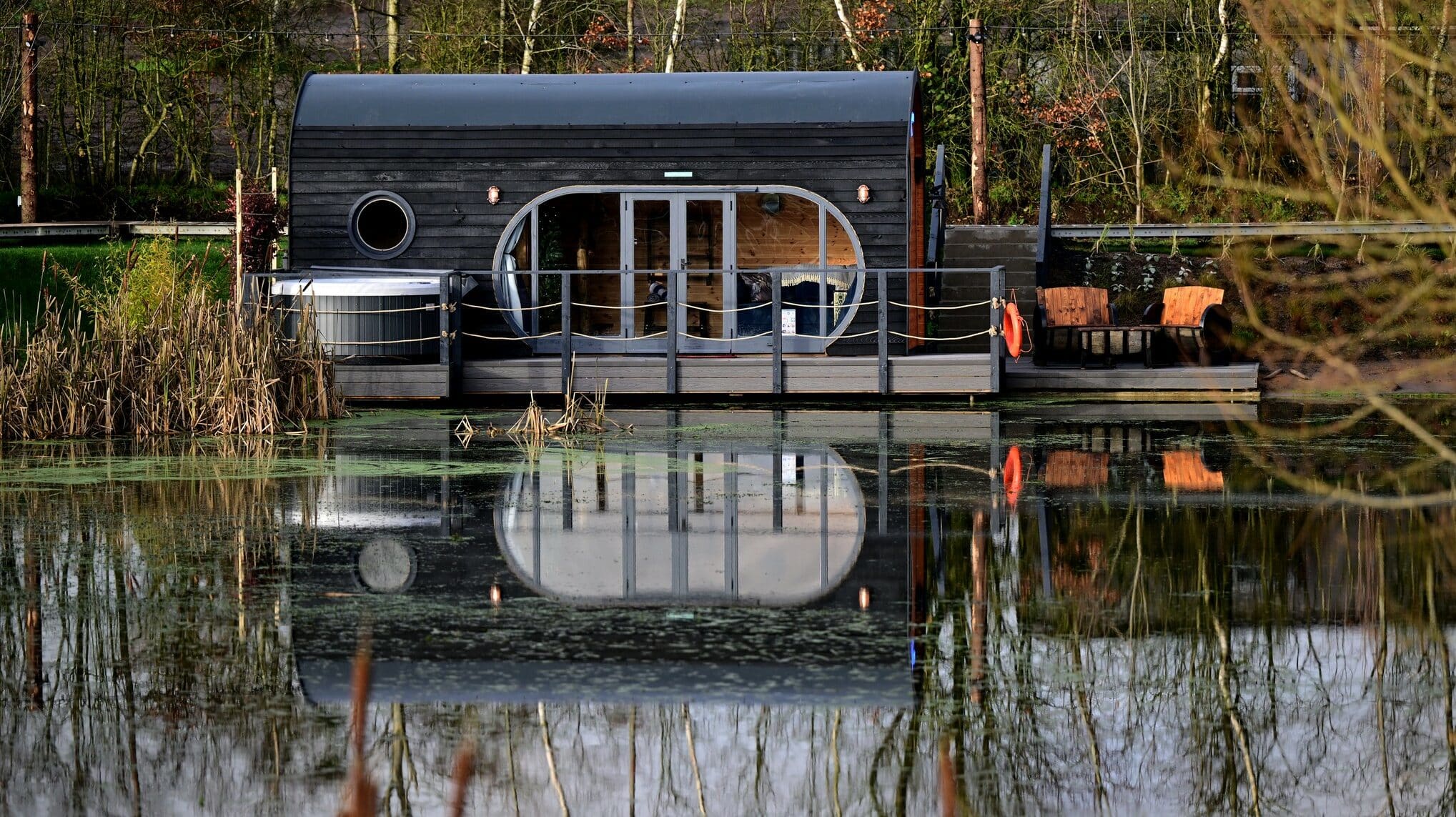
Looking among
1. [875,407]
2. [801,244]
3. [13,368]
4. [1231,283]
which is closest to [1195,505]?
[875,407]

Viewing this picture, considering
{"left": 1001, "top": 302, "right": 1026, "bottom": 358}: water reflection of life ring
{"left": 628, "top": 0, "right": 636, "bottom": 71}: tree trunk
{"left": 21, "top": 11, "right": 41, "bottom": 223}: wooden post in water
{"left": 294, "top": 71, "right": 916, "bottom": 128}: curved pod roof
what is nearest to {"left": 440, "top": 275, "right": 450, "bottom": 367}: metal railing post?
{"left": 294, "top": 71, "right": 916, "bottom": 128}: curved pod roof

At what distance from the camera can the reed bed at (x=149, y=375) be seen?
14422 millimetres

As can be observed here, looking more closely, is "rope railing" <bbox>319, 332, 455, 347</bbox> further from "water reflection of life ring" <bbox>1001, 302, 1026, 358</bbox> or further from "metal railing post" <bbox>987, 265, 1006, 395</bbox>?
"water reflection of life ring" <bbox>1001, 302, 1026, 358</bbox>

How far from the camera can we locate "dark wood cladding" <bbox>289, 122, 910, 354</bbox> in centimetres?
1995

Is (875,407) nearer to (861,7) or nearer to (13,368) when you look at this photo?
(13,368)

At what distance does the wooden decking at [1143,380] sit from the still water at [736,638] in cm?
581

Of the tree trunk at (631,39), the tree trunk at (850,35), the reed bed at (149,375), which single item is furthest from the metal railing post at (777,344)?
the tree trunk at (631,39)

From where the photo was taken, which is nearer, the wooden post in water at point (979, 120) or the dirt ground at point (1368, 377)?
the dirt ground at point (1368, 377)

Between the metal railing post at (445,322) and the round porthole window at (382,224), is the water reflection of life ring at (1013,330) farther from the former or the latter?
the round porthole window at (382,224)

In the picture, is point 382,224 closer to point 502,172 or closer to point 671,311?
point 502,172

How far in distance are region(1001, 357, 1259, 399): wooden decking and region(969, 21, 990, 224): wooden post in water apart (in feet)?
31.1

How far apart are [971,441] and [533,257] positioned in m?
7.66

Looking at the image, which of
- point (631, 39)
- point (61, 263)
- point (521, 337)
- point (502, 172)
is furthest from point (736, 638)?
point (631, 39)

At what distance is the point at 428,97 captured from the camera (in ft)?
67.6
